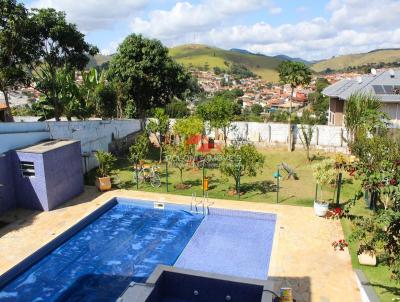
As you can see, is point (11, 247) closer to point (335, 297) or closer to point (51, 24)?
point (335, 297)

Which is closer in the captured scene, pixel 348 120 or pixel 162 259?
pixel 162 259

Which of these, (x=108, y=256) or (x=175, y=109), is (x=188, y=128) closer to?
(x=108, y=256)

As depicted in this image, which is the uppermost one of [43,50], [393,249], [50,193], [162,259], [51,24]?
[51,24]

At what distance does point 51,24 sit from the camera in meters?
25.7

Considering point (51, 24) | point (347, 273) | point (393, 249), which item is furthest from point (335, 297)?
point (51, 24)

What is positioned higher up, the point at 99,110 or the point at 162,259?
the point at 99,110

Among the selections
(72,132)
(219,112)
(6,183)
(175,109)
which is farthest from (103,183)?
(175,109)

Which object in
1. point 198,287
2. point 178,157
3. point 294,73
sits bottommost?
point 198,287

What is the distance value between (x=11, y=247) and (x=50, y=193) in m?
4.23

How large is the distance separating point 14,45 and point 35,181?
398 inches

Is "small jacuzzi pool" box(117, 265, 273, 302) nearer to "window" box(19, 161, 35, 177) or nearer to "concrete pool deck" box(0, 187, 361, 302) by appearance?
"concrete pool deck" box(0, 187, 361, 302)

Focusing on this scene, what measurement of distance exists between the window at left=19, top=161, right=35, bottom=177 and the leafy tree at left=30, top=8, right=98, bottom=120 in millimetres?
9712

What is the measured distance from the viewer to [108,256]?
52.6ft

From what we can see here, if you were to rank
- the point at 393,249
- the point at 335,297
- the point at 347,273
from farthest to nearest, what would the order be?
the point at 347,273, the point at 335,297, the point at 393,249
